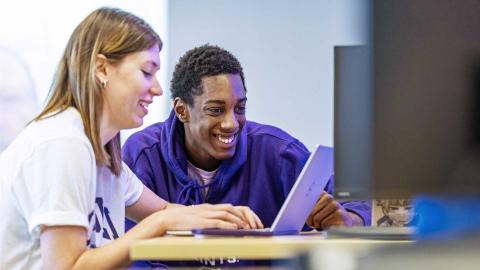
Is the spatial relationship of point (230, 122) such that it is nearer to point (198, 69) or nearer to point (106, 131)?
point (198, 69)

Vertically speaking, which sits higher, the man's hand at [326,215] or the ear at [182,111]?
the ear at [182,111]

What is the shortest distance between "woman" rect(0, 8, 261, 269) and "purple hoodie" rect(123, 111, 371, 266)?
442mm

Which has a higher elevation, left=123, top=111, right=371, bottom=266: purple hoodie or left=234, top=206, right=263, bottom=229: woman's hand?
left=234, top=206, right=263, bottom=229: woman's hand

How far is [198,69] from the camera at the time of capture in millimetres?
2490

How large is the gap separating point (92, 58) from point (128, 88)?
0.10 meters

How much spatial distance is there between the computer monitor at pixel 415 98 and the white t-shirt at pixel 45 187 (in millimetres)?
704

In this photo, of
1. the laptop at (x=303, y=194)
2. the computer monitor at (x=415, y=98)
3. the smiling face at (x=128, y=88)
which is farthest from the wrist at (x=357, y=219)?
the computer monitor at (x=415, y=98)

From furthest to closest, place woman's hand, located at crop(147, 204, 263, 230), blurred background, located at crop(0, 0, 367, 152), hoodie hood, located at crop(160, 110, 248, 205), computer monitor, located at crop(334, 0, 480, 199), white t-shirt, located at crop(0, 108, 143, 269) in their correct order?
blurred background, located at crop(0, 0, 367, 152), hoodie hood, located at crop(160, 110, 248, 205), white t-shirt, located at crop(0, 108, 143, 269), woman's hand, located at crop(147, 204, 263, 230), computer monitor, located at crop(334, 0, 480, 199)

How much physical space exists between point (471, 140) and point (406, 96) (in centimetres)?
9

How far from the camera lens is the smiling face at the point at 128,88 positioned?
5.58 feet

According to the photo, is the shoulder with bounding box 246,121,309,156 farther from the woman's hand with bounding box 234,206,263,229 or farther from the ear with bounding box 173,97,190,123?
the woman's hand with bounding box 234,206,263,229

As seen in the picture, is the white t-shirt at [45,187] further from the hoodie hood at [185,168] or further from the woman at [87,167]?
the hoodie hood at [185,168]

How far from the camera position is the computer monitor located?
87cm

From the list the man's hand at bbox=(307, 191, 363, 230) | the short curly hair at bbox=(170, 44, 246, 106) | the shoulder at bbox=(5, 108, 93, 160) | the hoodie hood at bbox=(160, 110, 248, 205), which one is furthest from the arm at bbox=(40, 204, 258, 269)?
the short curly hair at bbox=(170, 44, 246, 106)
